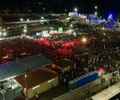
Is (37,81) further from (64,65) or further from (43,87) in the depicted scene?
(64,65)

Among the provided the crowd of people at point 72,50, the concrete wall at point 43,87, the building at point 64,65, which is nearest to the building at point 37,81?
the concrete wall at point 43,87

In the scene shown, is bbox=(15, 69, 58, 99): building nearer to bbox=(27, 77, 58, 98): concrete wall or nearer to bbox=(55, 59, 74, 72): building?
bbox=(27, 77, 58, 98): concrete wall

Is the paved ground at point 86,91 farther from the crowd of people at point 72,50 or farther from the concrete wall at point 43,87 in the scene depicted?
the crowd of people at point 72,50

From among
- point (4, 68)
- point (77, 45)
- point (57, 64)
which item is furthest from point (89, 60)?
point (4, 68)

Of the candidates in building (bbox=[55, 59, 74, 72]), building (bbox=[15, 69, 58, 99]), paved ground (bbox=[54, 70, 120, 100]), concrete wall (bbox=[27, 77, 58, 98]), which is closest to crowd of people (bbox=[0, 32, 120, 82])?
building (bbox=[55, 59, 74, 72])

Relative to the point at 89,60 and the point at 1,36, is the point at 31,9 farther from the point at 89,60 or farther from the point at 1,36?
the point at 89,60

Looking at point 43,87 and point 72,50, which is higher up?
point 72,50

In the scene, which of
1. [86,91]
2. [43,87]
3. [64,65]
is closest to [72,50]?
[64,65]

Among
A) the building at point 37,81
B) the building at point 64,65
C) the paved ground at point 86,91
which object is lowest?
the paved ground at point 86,91
